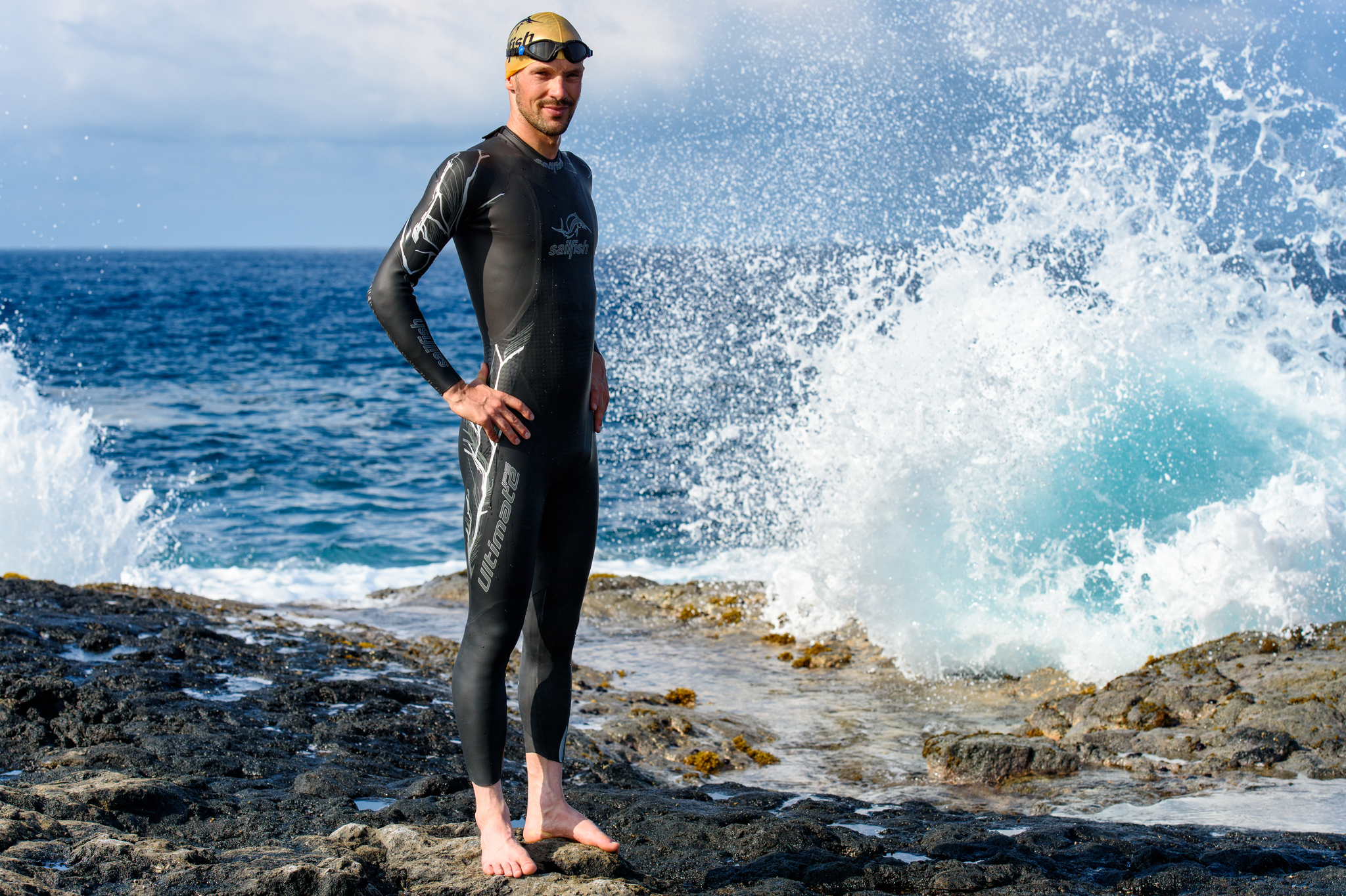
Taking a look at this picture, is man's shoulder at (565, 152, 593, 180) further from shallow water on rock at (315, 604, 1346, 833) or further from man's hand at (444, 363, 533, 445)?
shallow water on rock at (315, 604, 1346, 833)

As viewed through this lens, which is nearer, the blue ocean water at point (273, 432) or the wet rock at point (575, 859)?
the wet rock at point (575, 859)

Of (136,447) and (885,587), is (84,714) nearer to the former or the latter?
(885,587)

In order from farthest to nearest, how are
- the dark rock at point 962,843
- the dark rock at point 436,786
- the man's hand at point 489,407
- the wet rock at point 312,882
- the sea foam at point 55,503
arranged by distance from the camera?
the sea foam at point 55,503, the dark rock at point 436,786, the dark rock at point 962,843, the man's hand at point 489,407, the wet rock at point 312,882

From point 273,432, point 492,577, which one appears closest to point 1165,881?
point 492,577

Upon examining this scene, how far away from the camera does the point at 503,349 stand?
3.21m

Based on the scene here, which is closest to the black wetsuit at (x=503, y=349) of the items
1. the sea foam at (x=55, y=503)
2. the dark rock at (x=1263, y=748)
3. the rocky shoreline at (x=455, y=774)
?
the rocky shoreline at (x=455, y=774)

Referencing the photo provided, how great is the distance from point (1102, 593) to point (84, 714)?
6.93 metres

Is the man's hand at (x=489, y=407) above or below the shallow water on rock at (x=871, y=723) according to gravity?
above

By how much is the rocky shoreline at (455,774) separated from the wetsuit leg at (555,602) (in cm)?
39

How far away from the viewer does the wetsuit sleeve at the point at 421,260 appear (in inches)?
122

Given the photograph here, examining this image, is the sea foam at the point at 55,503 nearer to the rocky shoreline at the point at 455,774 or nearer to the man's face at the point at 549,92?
the rocky shoreline at the point at 455,774

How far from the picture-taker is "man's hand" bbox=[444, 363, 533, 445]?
122 inches

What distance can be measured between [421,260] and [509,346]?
0.36 metres

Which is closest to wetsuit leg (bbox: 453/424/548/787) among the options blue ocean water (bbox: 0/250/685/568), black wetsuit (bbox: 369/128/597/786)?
black wetsuit (bbox: 369/128/597/786)
